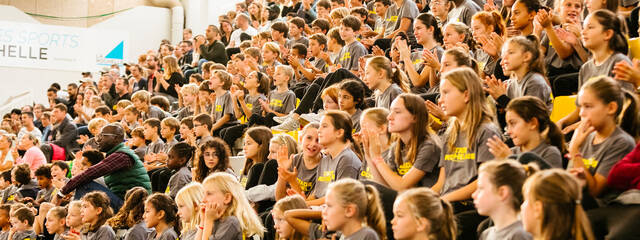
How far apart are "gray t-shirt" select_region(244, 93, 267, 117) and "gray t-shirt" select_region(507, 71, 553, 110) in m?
3.61

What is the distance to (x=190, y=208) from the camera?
487 cm

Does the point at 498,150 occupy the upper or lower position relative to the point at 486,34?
lower

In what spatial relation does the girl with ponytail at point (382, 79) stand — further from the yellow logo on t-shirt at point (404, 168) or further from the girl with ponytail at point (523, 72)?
the yellow logo on t-shirt at point (404, 168)

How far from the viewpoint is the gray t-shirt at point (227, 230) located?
4.44 metres

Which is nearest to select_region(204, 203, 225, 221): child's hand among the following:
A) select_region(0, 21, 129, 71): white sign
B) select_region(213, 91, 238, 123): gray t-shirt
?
select_region(213, 91, 238, 123): gray t-shirt

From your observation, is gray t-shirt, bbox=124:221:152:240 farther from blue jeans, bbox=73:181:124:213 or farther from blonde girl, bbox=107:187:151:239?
blue jeans, bbox=73:181:124:213

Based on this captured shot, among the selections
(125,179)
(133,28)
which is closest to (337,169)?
(125,179)

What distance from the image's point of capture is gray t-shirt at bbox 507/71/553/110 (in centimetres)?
443

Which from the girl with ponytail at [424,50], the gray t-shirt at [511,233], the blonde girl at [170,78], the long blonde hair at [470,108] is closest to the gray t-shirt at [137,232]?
the girl with ponytail at [424,50]

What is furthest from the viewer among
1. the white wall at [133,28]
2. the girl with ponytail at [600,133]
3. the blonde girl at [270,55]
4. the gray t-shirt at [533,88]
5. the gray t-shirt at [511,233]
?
the white wall at [133,28]

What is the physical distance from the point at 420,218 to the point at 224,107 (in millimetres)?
5216

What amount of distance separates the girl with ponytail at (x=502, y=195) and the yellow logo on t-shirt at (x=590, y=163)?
591 millimetres

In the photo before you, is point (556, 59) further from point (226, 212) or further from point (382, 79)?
point (226, 212)

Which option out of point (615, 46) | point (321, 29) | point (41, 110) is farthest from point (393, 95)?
point (41, 110)
